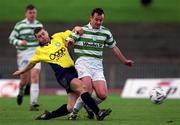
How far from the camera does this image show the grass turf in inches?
1492

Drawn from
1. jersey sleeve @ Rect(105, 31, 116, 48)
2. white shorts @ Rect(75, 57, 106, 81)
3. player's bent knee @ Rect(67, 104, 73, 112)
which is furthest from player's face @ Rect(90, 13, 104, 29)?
player's bent knee @ Rect(67, 104, 73, 112)

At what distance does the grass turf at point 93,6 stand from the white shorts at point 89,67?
21.5m

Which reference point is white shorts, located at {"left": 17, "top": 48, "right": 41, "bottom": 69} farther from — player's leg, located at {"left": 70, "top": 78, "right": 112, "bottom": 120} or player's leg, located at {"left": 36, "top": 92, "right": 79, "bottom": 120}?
player's leg, located at {"left": 70, "top": 78, "right": 112, "bottom": 120}

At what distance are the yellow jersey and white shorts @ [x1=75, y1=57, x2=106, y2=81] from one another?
17 centimetres

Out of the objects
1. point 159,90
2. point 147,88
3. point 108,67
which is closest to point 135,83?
point 147,88

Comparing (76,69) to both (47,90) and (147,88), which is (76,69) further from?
(47,90)

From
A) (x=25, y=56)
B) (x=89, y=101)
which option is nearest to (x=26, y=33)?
(x=25, y=56)

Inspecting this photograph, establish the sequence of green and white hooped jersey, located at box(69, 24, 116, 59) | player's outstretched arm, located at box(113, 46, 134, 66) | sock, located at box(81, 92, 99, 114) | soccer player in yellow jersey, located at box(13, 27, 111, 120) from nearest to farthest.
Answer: sock, located at box(81, 92, 99, 114) < soccer player in yellow jersey, located at box(13, 27, 111, 120) < green and white hooped jersey, located at box(69, 24, 116, 59) < player's outstretched arm, located at box(113, 46, 134, 66)

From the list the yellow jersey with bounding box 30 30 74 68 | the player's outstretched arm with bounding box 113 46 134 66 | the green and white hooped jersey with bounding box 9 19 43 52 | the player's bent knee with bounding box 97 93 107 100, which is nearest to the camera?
the player's bent knee with bounding box 97 93 107 100

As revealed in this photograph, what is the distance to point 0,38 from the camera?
3562 centimetres

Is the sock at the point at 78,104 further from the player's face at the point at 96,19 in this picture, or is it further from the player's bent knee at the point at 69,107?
the player's face at the point at 96,19

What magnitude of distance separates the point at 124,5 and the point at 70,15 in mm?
2861

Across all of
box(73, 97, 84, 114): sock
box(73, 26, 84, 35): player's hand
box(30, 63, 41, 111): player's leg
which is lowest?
box(30, 63, 41, 111): player's leg

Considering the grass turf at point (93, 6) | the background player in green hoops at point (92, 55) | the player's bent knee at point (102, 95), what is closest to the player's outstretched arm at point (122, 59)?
the background player in green hoops at point (92, 55)
